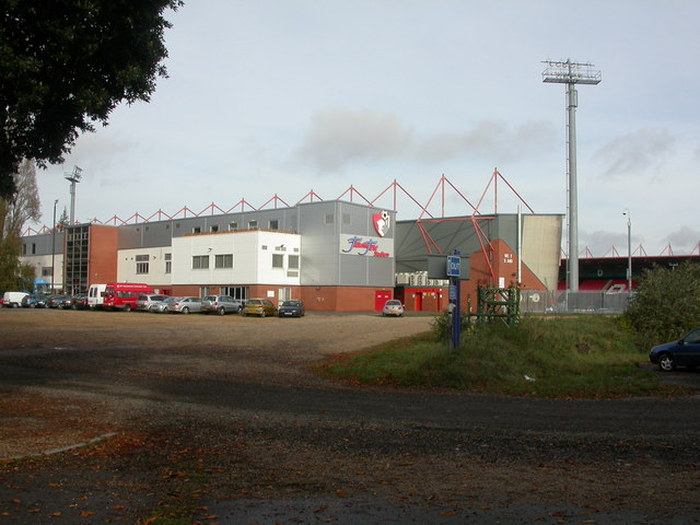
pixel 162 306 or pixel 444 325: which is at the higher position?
pixel 444 325

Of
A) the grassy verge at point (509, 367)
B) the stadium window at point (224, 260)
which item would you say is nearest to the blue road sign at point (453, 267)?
the grassy verge at point (509, 367)

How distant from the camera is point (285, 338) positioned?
31969 millimetres

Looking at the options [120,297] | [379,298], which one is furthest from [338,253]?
[120,297]

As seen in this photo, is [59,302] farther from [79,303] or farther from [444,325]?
[444,325]

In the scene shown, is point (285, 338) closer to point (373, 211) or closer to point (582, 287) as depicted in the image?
point (373, 211)

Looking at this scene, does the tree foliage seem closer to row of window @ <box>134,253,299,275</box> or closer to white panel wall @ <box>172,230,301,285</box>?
white panel wall @ <box>172,230,301,285</box>

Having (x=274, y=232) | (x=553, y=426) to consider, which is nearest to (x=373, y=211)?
(x=274, y=232)

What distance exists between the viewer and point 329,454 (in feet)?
29.1

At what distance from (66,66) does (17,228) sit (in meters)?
75.8

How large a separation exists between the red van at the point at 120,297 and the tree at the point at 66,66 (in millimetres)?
52916

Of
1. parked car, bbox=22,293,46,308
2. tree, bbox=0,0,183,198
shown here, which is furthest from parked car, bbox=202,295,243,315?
tree, bbox=0,0,183,198

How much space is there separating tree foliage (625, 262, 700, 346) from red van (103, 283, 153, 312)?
47831 mm

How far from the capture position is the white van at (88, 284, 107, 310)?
211 feet

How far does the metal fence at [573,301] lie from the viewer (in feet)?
176
